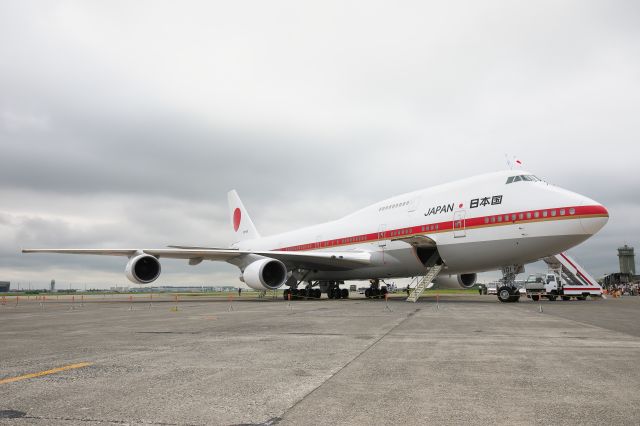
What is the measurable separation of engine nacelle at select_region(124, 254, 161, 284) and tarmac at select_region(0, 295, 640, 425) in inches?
684

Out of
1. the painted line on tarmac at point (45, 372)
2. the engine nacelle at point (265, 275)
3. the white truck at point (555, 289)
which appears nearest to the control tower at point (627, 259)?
the white truck at point (555, 289)

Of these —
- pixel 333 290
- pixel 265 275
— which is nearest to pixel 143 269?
pixel 265 275

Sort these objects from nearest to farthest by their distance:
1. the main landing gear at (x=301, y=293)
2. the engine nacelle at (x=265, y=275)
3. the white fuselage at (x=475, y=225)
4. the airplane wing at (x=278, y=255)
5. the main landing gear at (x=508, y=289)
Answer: the white fuselage at (x=475, y=225) → the main landing gear at (x=508, y=289) → the engine nacelle at (x=265, y=275) → the airplane wing at (x=278, y=255) → the main landing gear at (x=301, y=293)

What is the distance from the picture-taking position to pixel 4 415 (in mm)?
3398

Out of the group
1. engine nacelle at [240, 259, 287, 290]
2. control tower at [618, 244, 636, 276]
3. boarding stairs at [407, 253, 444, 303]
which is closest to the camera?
boarding stairs at [407, 253, 444, 303]

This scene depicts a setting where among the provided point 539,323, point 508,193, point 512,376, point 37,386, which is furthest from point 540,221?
point 37,386

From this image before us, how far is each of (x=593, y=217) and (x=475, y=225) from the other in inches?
173

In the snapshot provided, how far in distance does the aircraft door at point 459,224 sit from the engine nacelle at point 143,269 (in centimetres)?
1645

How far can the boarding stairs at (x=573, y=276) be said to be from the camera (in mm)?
27188

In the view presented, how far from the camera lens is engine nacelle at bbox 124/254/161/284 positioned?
25391 mm

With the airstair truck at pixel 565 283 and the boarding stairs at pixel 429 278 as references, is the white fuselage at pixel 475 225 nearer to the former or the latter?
the boarding stairs at pixel 429 278

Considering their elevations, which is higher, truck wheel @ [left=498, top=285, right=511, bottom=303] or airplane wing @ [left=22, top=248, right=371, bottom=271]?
airplane wing @ [left=22, top=248, right=371, bottom=271]

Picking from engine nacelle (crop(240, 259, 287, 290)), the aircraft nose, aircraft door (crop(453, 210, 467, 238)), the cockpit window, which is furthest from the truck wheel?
Result: engine nacelle (crop(240, 259, 287, 290))

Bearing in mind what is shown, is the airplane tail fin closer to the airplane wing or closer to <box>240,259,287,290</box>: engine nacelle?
the airplane wing
